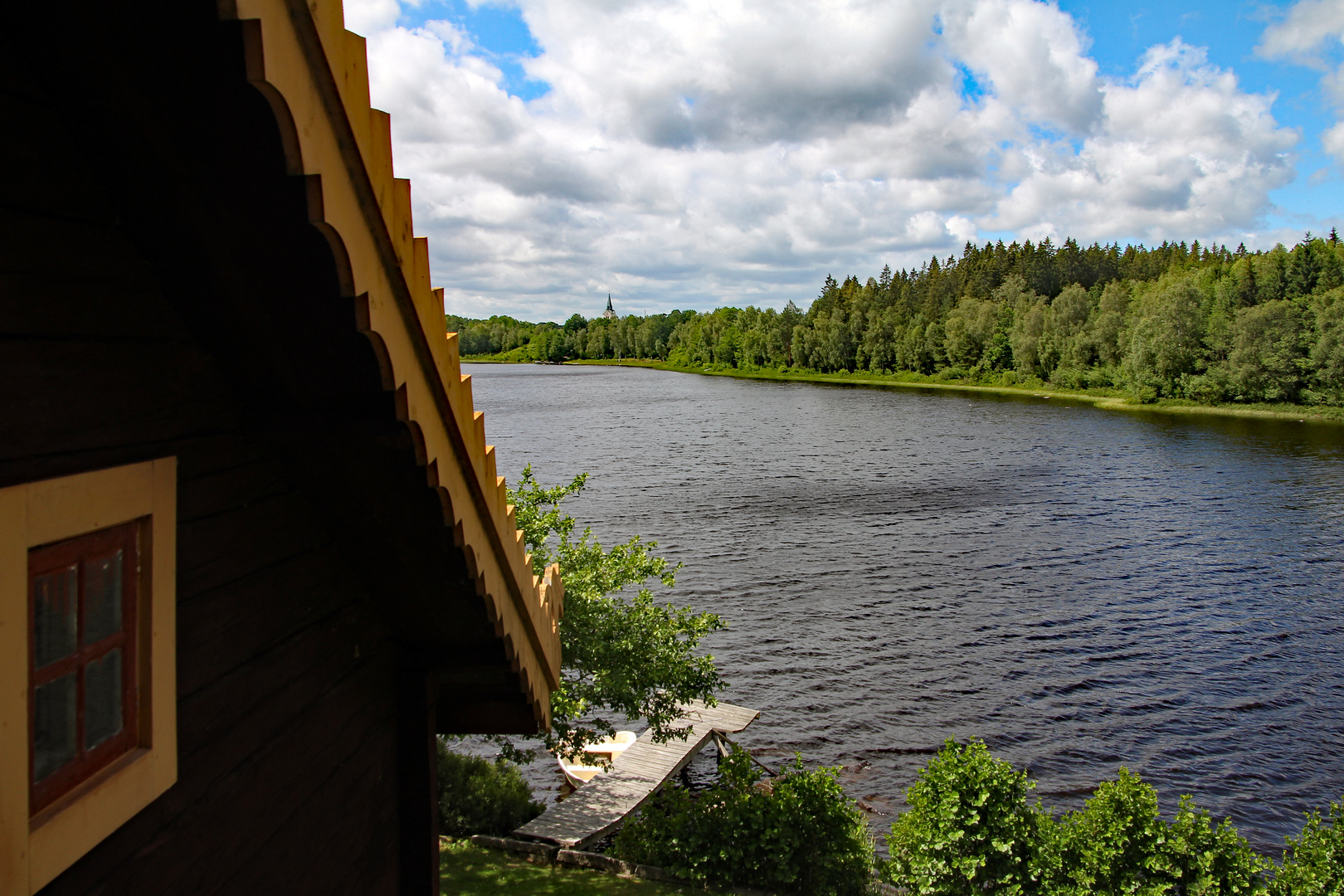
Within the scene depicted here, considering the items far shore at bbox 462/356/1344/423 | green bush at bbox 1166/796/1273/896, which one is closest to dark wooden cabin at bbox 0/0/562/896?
green bush at bbox 1166/796/1273/896

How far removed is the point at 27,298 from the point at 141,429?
50cm

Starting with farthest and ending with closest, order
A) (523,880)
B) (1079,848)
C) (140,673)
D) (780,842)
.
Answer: (523,880) → (780,842) → (1079,848) → (140,673)

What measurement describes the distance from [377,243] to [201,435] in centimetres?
96

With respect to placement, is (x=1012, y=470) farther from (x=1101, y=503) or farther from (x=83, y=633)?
(x=83, y=633)

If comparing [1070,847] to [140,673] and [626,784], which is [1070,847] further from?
[140,673]

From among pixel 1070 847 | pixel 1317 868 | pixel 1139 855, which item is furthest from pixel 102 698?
pixel 1317 868

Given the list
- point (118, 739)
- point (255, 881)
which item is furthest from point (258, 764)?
point (118, 739)

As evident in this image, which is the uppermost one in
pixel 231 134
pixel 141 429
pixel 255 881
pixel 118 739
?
pixel 231 134

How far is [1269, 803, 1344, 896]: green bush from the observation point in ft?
29.3

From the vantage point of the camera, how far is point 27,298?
78.2 inches

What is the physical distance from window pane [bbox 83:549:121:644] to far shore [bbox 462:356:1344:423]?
2855 inches

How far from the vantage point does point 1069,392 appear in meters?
80.5

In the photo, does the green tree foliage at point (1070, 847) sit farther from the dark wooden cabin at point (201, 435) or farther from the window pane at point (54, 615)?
the window pane at point (54, 615)

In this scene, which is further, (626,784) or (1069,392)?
(1069,392)
